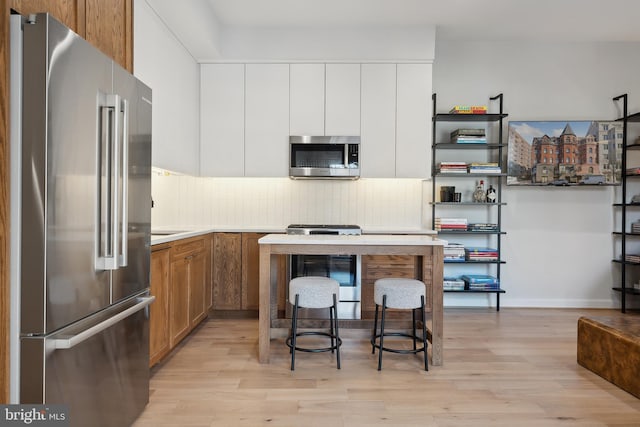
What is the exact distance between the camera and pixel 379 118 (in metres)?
4.66

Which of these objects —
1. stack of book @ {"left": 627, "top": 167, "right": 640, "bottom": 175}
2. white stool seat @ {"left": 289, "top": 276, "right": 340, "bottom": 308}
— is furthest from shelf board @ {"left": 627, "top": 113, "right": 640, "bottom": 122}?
white stool seat @ {"left": 289, "top": 276, "right": 340, "bottom": 308}

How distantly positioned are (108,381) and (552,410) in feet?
7.48

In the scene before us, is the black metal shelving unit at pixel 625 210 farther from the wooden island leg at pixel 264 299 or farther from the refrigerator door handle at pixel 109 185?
the refrigerator door handle at pixel 109 185

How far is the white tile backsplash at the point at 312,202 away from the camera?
16.3 ft

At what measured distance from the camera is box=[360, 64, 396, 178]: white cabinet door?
→ 4.65 m

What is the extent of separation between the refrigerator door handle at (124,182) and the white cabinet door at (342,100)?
9.69 ft

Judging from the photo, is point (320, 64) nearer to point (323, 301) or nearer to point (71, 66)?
point (323, 301)

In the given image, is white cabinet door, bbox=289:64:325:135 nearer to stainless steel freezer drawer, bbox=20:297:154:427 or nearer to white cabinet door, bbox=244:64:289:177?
white cabinet door, bbox=244:64:289:177

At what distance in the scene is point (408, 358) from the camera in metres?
3.22

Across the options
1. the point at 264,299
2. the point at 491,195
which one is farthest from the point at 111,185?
the point at 491,195

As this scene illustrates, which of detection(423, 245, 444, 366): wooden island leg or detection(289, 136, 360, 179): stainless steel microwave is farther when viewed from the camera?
detection(289, 136, 360, 179): stainless steel microwave

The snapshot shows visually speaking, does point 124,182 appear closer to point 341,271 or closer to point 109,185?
point 109,185

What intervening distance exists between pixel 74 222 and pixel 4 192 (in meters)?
0.24

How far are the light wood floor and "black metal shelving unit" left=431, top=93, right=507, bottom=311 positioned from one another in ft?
4.09
